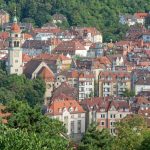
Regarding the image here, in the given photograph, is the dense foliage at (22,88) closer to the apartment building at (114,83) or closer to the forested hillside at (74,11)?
the apartment building at (114,83)

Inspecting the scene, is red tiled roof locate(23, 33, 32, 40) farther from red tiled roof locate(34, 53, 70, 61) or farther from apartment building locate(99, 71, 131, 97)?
Result: apartment building locate(99, 71, 131, 97)

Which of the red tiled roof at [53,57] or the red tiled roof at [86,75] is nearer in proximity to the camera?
the red tiled roof at [86,75]

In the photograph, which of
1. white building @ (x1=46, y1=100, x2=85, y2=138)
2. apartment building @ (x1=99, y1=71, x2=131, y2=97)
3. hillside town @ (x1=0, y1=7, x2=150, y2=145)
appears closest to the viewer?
white building @ (x1=46, y1=100, x2=85, y2=138)

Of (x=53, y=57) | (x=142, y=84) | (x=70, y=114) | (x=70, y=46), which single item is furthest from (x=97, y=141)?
(x=70, y=46)

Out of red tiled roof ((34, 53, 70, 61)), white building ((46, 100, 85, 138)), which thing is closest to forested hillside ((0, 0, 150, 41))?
red tiled roof ((34, 53, 70, 61))

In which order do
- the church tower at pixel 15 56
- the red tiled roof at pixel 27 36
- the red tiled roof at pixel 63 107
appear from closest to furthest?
the red tiled roof at pixel 63 107 < the church tower at pixel 15 56 < the red tiled roof at pixel 27 36

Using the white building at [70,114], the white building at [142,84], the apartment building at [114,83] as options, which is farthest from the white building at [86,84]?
the white building at [70,114]
